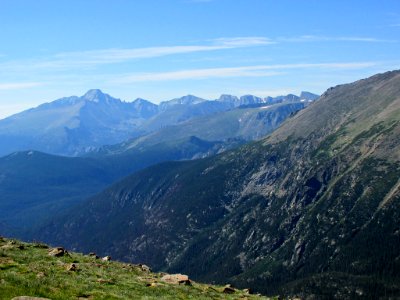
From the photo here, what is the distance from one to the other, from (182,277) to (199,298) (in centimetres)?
1211

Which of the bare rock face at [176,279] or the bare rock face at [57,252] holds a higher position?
the bare rock face at [57,252]

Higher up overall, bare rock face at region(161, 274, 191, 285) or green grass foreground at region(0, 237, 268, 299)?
green grass foreground at region(0, 237, 268, 299)

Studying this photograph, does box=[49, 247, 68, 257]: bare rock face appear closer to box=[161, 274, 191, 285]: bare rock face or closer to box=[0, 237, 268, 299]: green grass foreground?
box=[0, 237, 268, 299]: green grass foreground

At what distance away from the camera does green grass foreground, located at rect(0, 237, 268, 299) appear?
40.6m

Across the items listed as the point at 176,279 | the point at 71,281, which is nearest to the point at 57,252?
the point at 176,279

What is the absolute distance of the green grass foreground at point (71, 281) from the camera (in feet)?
133

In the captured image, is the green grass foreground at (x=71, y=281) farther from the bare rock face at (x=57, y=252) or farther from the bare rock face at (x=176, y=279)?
the bare rock face at (x=176, y=279)

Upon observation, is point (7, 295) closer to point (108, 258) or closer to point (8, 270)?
point (8, 270)

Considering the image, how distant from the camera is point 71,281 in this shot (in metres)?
46.5

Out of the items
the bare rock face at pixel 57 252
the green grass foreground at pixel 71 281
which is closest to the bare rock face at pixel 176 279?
the green grass foreground at pixel 71 281

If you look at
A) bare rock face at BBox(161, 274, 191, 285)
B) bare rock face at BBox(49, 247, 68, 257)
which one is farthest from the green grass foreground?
bare rock face at BBox(161, 274, 191, 285)

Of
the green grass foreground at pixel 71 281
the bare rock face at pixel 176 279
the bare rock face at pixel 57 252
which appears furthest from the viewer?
the bare rock face at pixel 176 279

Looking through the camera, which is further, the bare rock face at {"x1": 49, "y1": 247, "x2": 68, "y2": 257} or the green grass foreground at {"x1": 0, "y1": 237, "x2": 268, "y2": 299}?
the bare rock face at {"x1": 49, "y1": 247, "x2": 68, "y2": 257}

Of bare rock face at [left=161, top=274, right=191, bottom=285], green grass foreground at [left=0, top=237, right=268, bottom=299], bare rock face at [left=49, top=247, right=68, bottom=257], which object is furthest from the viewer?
bare rock face at [left=161, top=274, right=191, bottom=285]
